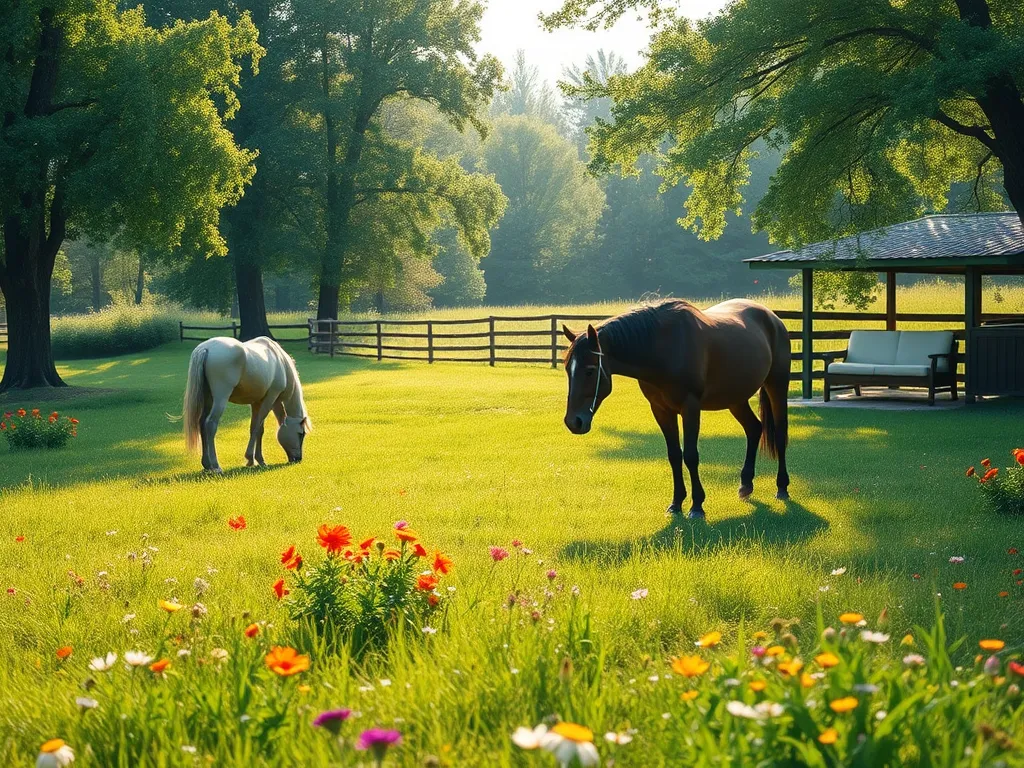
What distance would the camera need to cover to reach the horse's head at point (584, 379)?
7.55 m

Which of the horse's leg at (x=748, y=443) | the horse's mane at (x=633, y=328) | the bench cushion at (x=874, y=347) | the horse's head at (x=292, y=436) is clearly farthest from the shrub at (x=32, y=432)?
the bench cushion at (x=874, y=347)

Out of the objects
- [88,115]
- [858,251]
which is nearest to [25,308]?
[88,115]

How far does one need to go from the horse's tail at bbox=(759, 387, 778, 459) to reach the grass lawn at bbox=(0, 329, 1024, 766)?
42cm

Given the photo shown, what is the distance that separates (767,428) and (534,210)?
223 feet

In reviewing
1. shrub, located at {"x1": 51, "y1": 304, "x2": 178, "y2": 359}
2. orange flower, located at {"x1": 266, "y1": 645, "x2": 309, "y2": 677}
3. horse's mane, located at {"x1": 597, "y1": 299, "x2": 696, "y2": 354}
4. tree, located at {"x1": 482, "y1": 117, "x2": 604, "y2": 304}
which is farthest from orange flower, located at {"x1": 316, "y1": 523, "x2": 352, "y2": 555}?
tree, located at {"x1": 482, "y1": 117, "x2": 604, "y2": 304}

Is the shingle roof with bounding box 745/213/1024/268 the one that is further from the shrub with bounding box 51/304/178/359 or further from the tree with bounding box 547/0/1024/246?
the shrub with bounding box 51/304/178/359

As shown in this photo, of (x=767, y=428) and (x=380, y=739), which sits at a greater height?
(x=380, y=739)

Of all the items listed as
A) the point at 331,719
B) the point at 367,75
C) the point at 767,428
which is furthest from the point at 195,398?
the point at 367,75

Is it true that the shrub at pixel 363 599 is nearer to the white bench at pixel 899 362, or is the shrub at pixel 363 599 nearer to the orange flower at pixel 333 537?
the orange flower at pixel 333 537

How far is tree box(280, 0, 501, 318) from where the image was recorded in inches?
1357

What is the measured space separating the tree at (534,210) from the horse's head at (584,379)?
223 ft

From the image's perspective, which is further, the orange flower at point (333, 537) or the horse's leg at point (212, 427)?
the horse's leg at point (212, 427)

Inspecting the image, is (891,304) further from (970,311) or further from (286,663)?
(286,663)

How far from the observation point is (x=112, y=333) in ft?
130
